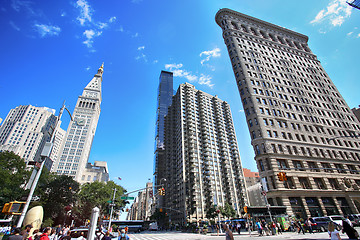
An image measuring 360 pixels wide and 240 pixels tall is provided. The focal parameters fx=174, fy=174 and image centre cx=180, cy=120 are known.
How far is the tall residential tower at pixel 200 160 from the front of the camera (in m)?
74.6

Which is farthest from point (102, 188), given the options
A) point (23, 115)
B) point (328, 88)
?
point (23, 115)

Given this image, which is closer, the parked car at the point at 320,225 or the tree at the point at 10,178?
the parked car at the point at 320,225

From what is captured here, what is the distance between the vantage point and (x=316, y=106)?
4744 centimetres

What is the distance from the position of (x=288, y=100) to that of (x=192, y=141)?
48738mm

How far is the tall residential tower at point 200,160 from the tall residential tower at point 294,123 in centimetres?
3956

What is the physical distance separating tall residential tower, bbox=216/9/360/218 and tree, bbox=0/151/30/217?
164 feet

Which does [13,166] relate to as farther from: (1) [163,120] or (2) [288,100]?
(1) [163,120]

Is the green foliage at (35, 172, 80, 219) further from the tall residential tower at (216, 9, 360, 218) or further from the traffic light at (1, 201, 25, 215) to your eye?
the tall residential tower at (216, 9, 360, 218)

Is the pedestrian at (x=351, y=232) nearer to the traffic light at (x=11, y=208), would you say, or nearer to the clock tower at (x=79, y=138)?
the traffic light at (x=11, y=208)

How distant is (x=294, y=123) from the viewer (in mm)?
40844

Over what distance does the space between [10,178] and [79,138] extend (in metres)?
91.7

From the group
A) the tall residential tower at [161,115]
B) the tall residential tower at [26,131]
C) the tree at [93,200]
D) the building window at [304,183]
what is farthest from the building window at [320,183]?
the tall residential tower at [26,131]

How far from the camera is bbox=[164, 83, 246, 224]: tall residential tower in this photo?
74.6 metres

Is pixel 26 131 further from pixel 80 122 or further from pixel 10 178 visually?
pixel 10 178
